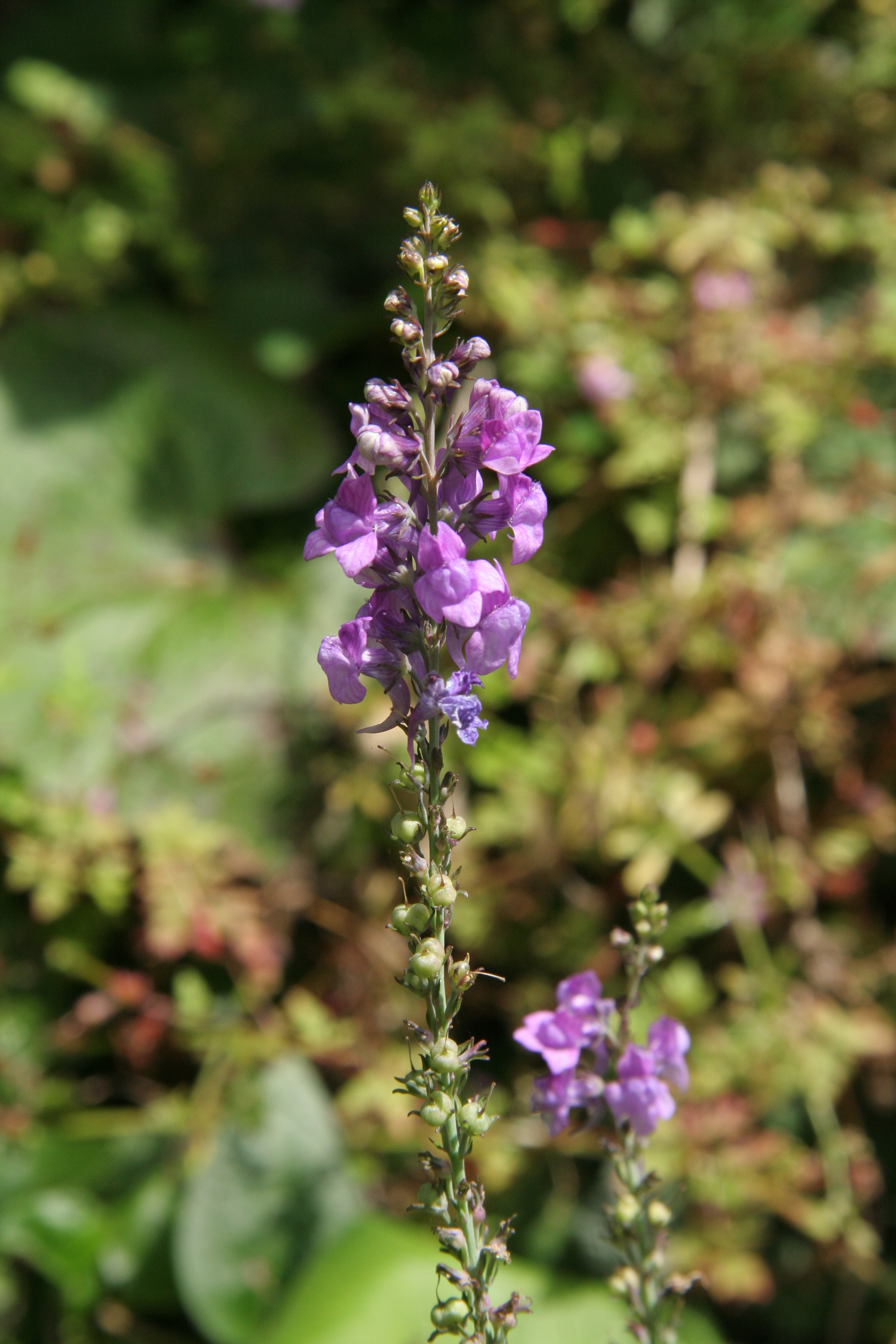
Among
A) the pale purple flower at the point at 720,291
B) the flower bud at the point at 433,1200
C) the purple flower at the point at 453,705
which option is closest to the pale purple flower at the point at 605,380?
the pale purple flower at the point at 720,291

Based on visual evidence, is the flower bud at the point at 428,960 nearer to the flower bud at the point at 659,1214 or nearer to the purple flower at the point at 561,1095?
the purple flower at the point at 561,1095

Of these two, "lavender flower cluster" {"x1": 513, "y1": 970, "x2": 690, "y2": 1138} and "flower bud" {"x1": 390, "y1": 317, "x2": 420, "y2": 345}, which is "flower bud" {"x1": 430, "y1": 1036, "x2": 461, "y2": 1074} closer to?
"lavender flower cluster" {"x1": 513, "y1": 970, "x2": 690, "y2": 1138}

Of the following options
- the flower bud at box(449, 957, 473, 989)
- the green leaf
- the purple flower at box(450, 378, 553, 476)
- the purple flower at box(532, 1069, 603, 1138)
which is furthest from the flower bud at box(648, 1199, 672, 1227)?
the green leaf

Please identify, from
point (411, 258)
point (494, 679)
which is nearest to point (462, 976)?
point (411, 258)

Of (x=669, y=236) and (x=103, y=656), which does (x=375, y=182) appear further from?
(x=103, y=656)

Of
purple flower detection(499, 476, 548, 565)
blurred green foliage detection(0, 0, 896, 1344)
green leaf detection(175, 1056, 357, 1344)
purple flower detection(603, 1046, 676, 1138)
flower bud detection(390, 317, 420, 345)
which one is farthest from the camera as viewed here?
blurred green foliage detection(0, 0, 896, 1344)

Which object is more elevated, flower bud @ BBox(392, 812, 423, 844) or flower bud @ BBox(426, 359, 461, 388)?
flower bud @ BBox(426, 359, 461, 388)

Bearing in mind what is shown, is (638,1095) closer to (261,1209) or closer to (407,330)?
(407,330)
